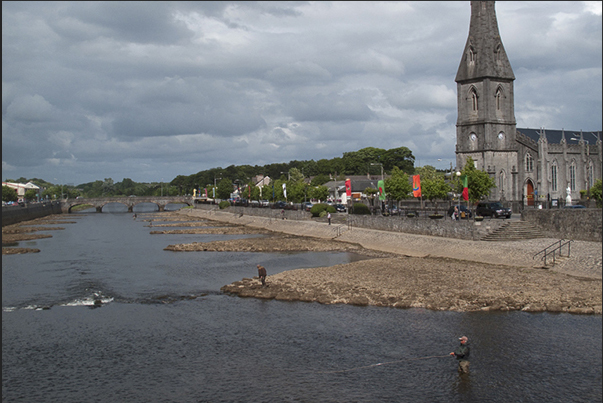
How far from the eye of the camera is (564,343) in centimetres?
2419

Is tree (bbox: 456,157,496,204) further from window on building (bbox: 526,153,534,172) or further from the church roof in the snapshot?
the church roof

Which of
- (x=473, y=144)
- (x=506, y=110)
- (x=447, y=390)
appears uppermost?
(x=506, y=110)

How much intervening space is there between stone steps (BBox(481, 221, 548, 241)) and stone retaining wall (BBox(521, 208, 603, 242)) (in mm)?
1036

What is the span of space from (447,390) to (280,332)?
34.3 ft

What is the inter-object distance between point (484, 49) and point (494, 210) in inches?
1646

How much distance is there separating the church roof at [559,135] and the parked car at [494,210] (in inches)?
1829

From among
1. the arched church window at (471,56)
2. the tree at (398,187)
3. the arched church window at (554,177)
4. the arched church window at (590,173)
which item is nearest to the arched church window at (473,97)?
the arched church window at (471,56)

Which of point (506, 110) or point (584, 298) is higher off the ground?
point (506, 110)

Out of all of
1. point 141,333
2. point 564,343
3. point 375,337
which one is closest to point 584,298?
point 564,343

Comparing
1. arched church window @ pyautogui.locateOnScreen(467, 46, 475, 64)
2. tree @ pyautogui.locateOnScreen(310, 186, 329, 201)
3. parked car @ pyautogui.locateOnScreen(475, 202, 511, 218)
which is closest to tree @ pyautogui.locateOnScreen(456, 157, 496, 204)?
parked car @ pyautogui.locateOnScreen(475, 202, 511, 218)

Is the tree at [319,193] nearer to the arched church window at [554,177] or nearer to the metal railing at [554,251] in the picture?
the arched church window at [554,177]

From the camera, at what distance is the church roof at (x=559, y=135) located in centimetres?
10506

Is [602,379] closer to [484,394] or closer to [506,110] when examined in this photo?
[484,394]

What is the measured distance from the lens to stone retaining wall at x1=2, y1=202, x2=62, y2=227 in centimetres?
12117
